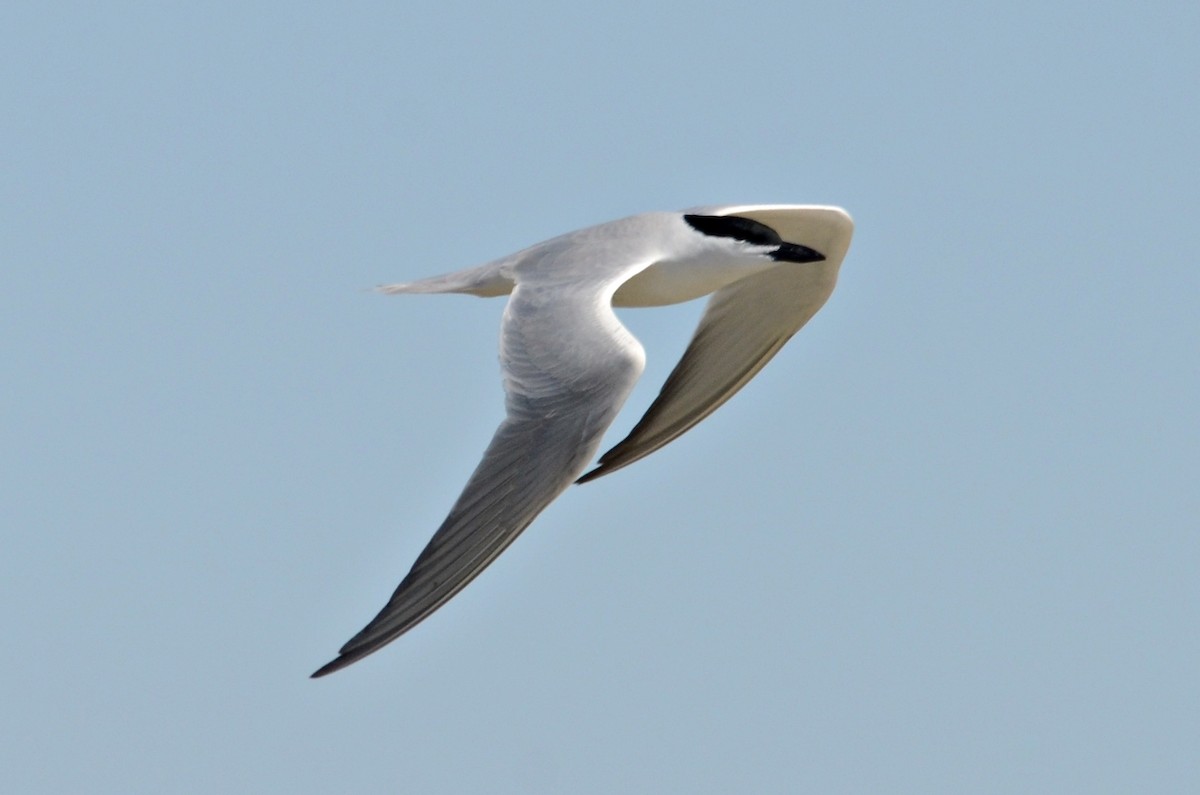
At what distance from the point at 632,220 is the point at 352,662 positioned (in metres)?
5.21

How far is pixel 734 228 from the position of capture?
43.6 feet

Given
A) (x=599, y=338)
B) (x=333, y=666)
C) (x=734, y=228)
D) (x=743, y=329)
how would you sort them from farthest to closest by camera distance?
(x=743, y=329) < (x=734, y=228) < (x=599, y=338) < (x=333, y=666)

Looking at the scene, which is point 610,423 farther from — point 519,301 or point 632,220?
point 632,220

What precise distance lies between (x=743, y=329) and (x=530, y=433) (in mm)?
4530

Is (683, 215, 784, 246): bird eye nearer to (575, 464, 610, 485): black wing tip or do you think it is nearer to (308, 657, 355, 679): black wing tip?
(575, 464, 610, 485): black wing tip

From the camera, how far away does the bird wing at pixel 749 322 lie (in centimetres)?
1391

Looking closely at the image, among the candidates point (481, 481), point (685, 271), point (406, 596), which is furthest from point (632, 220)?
point (406, 596)

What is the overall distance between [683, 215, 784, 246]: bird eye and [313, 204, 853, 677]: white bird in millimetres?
11

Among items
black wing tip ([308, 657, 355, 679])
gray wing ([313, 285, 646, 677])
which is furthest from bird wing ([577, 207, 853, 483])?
black wing tip ([308, 657, 355, 679])

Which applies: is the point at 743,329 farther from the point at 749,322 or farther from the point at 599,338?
the point at 599,338

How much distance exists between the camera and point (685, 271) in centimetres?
1308

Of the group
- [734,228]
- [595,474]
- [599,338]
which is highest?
[734,228]

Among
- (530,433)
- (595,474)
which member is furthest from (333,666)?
(595,474)

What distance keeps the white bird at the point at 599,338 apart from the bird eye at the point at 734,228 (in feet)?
0.04
